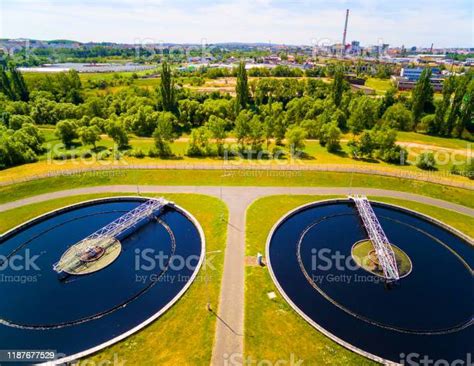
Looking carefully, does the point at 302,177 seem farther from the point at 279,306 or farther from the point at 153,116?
the point at 153,116

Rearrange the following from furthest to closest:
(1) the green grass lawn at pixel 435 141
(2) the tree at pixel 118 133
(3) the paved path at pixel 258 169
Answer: (1) the green grass lawn at pixel 435 141, (2) the tree at pixel 118 133, (3) the paved path at pixel 258 169

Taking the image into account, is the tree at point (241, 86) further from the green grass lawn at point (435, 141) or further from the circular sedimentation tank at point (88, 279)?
the circular sedimentation tank at point (88, 279)

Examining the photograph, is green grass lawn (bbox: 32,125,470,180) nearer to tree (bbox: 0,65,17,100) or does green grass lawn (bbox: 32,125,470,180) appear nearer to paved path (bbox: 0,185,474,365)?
paved path (bbox: 0,185,474,365)

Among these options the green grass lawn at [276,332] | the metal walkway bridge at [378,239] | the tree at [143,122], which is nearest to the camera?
the green grass lawn at [276,332]

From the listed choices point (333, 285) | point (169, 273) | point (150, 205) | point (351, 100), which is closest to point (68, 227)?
point (150, 205)

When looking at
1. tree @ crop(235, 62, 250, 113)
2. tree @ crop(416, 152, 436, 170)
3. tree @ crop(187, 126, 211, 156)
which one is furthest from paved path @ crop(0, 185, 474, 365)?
tree @ crop(235, 62, 250, 113)

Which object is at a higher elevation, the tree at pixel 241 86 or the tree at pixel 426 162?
the tree at pixel 241 86

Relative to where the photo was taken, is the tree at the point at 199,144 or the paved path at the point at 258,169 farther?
the tree at the point at 199,144

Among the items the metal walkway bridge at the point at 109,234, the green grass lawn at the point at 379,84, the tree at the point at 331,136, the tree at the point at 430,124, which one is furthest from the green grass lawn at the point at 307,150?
the green grass lawn at the point at 379,84
